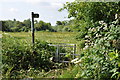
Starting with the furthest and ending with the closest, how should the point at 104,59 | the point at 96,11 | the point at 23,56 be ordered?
the point at 96,11 < the point at 23,56 < the point at 104,59

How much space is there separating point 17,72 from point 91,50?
1.88 m

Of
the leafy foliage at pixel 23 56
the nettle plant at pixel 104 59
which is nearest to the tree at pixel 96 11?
the leafy foliage at pixel 23 56

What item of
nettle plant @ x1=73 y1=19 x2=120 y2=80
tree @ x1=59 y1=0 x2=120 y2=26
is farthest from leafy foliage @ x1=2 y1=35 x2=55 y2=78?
nettle plant @ x1=73 y1=19 x2=120 y2=80

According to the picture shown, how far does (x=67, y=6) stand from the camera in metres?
5.14

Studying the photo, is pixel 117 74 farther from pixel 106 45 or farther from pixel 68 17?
pixel 68 17

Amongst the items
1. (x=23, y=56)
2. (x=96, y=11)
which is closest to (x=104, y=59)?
(x=23, y=56)

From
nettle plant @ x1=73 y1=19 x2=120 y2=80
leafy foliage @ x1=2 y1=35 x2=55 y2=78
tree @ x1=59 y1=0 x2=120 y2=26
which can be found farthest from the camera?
tree @ x1=59 y1=0 x2=120 y2=26

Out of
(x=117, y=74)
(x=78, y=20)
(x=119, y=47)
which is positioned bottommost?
(x=117, y=74)

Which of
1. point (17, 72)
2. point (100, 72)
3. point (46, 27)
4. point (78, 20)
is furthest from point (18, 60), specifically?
point (46, 27)

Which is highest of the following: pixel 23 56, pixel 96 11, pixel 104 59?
pixel 96 11

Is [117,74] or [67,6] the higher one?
[67,6]

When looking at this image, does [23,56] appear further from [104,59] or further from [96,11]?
[104,59]

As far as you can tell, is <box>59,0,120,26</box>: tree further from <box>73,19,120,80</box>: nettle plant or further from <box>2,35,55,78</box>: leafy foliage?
<box>73,19,120,80</box>: nettle plant

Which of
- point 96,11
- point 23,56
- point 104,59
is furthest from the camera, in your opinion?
point 96,11
